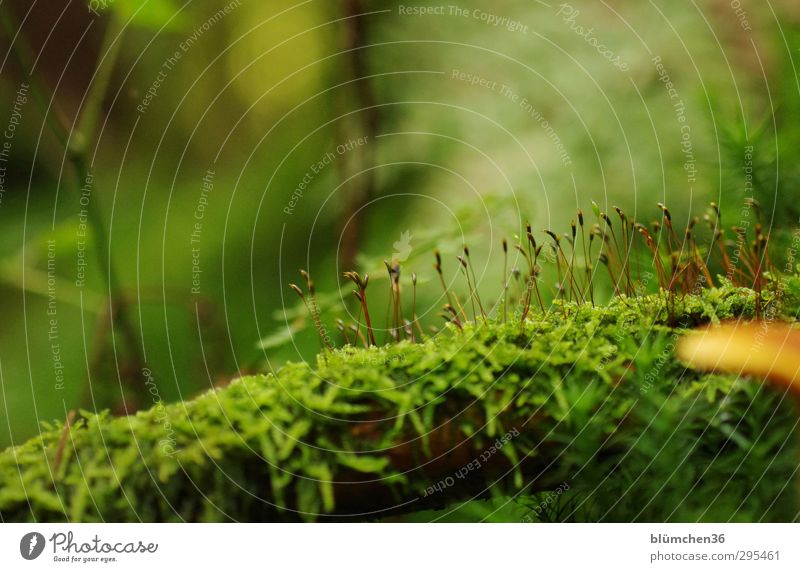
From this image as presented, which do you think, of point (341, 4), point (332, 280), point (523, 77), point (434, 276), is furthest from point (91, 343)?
point (523, 77)

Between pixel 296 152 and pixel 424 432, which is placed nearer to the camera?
pixel 424 432
